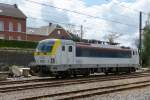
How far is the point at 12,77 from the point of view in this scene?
109 ft

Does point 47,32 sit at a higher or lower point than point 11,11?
lower

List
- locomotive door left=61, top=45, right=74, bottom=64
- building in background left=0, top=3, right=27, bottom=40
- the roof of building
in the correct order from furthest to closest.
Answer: the roof of building < building in background left=0, top=3, right=27, bottom=40 < locomotive door left=61, top=45, right=74, bottom=64

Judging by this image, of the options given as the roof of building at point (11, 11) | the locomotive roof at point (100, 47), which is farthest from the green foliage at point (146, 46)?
the roof of building at point (11, 11)

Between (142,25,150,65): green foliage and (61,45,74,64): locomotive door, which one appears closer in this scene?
(61,45,74,64): locomotive door

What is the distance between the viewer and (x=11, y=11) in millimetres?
87062

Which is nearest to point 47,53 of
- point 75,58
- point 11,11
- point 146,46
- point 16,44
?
point 75,58

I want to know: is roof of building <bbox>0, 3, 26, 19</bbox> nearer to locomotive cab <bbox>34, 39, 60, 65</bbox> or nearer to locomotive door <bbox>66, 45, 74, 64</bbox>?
locomotive door <bbox>66, 45, 74, 64</bbox>

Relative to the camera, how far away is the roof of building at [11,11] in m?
84.9

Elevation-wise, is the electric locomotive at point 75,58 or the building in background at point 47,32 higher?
the building in background at point 47,32

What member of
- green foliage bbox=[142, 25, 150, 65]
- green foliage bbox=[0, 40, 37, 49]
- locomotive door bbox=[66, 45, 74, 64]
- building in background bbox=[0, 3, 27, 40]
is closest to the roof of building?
building in background bbox=[0, 3, 27, 40]

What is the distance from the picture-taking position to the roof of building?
8494 cm

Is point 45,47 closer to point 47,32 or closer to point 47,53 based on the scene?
point 47,53

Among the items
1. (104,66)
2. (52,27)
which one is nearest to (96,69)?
(104,66)

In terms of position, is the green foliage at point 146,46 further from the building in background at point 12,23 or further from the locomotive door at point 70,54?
the locomotive door at point 70,54
